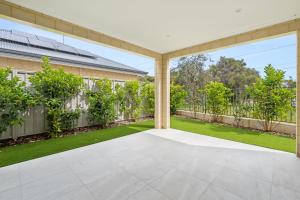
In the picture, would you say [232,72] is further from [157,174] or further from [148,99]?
[157,174]

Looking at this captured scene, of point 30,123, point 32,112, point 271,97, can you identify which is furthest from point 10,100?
point 271,97

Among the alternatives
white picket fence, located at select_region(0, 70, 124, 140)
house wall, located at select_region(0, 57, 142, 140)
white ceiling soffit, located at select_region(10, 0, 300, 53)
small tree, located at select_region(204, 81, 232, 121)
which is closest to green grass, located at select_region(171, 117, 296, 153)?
small tree, located at select_region(204, 81, 232, 121)

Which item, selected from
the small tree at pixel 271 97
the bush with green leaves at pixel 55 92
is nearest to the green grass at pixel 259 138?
the small tree at pixel 271 97

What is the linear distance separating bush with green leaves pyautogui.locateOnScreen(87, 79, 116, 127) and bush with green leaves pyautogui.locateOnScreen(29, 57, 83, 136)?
0.69 m

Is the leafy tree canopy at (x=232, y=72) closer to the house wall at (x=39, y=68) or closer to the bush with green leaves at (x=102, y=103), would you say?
the house wall at (x=39, y=68)

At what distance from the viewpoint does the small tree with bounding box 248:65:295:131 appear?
15.6 ft

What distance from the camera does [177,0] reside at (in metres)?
2.41

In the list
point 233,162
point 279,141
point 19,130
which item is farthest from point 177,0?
point 19,130

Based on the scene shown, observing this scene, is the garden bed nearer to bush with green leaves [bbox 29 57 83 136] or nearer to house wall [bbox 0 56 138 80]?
bush with green leaves [bbox 29 57 83 136]

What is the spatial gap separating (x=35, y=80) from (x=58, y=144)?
178 centimetres

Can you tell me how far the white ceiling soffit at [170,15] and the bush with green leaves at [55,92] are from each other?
1.79 meters

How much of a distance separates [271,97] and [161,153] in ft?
13.6

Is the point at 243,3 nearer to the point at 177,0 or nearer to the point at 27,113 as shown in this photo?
the point at 177,0

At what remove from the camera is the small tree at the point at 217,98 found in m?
6.39
